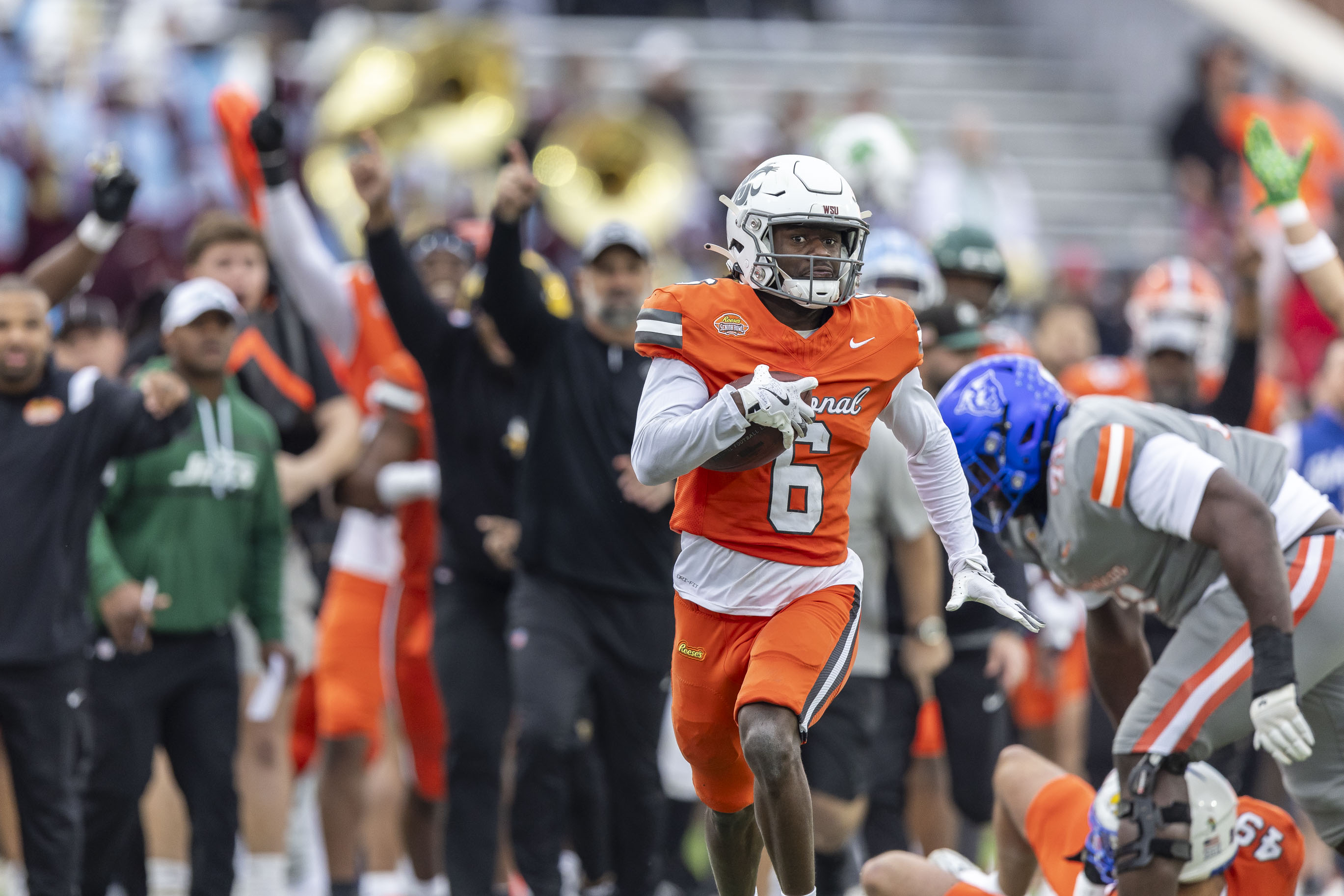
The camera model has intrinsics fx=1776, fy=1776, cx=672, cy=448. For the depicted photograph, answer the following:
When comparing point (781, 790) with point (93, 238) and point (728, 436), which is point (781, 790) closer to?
point (728, 436)

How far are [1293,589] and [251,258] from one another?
4.50m

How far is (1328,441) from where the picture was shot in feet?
25.0

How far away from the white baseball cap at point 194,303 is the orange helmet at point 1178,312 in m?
3.82

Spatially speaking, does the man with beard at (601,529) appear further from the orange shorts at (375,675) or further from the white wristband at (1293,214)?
the white wristband at (1293,214)

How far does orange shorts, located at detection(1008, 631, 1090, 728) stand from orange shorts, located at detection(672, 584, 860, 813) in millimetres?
3732

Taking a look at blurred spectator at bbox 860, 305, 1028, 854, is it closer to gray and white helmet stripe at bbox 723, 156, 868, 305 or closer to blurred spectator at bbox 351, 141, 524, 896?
blurred spectator at bbox 351, 141, 524, 896

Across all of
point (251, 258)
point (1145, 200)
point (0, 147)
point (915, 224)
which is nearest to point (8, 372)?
point (251, 258)

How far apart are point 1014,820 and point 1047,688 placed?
342cm

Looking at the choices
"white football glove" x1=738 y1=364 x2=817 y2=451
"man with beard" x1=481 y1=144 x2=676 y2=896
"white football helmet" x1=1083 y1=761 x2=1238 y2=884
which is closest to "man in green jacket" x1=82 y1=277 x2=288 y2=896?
"man with beard" x1=481 y1=144 x2=676 y2=896

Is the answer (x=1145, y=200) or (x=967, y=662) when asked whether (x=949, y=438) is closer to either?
(x=967, y=662)

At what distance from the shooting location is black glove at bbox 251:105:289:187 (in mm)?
7270

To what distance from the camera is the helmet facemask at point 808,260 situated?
4.59 meters

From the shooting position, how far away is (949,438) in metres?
4.80

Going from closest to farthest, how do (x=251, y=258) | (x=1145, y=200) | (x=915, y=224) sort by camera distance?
(x=251, y=258) → (x=915, y=224) → (x=1145, y=200)
